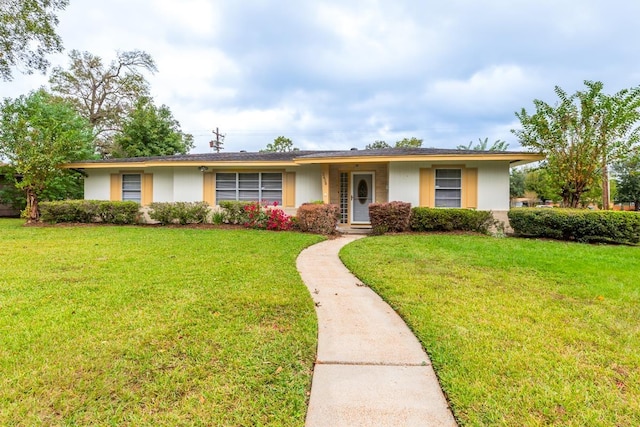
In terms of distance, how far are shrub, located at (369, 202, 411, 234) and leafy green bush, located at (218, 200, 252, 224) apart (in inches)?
173

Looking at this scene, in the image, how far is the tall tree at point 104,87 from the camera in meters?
25.6

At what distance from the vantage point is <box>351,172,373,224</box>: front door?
41.0 feet

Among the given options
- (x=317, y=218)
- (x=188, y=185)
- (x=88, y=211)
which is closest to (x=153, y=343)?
(x=317, y=218)

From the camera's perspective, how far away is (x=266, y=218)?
10766 millimetres

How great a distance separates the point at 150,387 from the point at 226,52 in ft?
49.0

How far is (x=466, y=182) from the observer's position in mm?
11281

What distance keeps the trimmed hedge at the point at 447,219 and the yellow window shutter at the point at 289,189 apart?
4.73 metres

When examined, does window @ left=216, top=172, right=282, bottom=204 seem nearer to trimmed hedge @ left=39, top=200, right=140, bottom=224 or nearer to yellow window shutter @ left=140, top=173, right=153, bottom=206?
yellow window shutter @ left=140, top=173, right=153, bottom=206

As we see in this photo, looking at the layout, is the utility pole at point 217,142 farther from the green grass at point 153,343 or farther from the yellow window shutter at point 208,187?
the green grass at point 153,343

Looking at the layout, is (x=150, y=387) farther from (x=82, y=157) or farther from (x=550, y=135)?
(x=82, y=157)

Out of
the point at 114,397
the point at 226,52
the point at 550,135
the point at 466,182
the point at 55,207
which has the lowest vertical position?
the point at 114,397

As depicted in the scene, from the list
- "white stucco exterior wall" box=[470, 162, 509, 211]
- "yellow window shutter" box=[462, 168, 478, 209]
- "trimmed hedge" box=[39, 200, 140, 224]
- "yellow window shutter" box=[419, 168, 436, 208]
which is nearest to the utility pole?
"trimmed hedge" box=[39, 200, 140, 224]

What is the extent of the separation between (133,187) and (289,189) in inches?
263

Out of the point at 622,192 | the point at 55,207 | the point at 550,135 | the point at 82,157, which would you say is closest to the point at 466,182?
the point at 550,135
